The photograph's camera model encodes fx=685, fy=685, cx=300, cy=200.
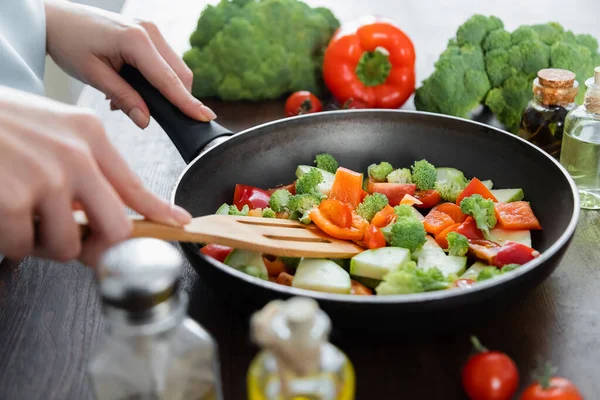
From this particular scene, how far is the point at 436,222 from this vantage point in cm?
158

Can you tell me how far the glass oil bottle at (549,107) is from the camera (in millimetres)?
1807

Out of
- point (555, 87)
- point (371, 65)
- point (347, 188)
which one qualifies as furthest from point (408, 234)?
point (371, 65)

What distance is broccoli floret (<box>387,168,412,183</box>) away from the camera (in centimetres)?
173

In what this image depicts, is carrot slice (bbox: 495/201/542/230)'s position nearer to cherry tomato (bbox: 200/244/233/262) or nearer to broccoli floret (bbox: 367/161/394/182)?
broccoli floret (bbox: 367/161/394/182)

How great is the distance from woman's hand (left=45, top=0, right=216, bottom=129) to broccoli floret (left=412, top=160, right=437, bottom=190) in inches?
21.0

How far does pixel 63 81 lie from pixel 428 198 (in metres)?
3.17

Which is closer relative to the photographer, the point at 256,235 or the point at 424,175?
the point at 256,235

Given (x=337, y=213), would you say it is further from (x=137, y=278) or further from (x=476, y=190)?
(x=137, y=278)

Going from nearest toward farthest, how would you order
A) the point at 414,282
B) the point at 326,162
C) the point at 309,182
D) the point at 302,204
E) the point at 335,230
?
the point at 414,282, the point at 335,230, the point at 302,204, the point at 309,182, the point at 326,162

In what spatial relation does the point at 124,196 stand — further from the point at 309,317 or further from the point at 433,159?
the point at 433,159

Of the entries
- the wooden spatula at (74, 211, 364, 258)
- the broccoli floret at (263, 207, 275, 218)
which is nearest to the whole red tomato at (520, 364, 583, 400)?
the wooden spatula at (74, 211, 364, 258)

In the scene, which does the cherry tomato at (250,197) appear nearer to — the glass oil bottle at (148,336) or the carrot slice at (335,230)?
the carrot slice at (335,230)

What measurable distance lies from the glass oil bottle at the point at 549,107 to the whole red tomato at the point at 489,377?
969 mm

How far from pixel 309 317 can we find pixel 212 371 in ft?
0.68
